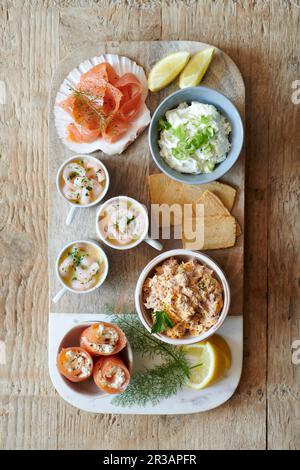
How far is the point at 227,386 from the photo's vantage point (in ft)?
6.97

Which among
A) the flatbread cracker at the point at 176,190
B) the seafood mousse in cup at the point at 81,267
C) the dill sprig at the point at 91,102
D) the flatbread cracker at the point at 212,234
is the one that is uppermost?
the dill sprig at the point at 91,102

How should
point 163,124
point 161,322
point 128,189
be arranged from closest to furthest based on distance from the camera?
point 161,322, point 163,124, point 128,189

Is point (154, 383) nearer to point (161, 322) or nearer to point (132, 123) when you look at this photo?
point (161, 322)

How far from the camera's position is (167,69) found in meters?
2.05

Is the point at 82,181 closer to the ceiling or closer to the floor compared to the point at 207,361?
closer to the ceiling

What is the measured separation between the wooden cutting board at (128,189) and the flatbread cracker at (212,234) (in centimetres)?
4

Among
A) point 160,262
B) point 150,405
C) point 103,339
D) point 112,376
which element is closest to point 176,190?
point 160,262

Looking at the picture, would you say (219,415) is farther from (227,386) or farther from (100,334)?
(100,334)

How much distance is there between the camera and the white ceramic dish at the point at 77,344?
2.00m

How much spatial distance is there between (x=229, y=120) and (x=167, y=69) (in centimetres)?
34

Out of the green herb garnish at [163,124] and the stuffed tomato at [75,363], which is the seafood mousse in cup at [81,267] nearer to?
the stuffed tomato at [75,363]

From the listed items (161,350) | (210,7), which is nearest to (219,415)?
(161,350)

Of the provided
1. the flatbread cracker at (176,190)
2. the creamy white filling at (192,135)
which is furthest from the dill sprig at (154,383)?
the creamy white filling at (192,135)

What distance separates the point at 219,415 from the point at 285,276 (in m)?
0.69
